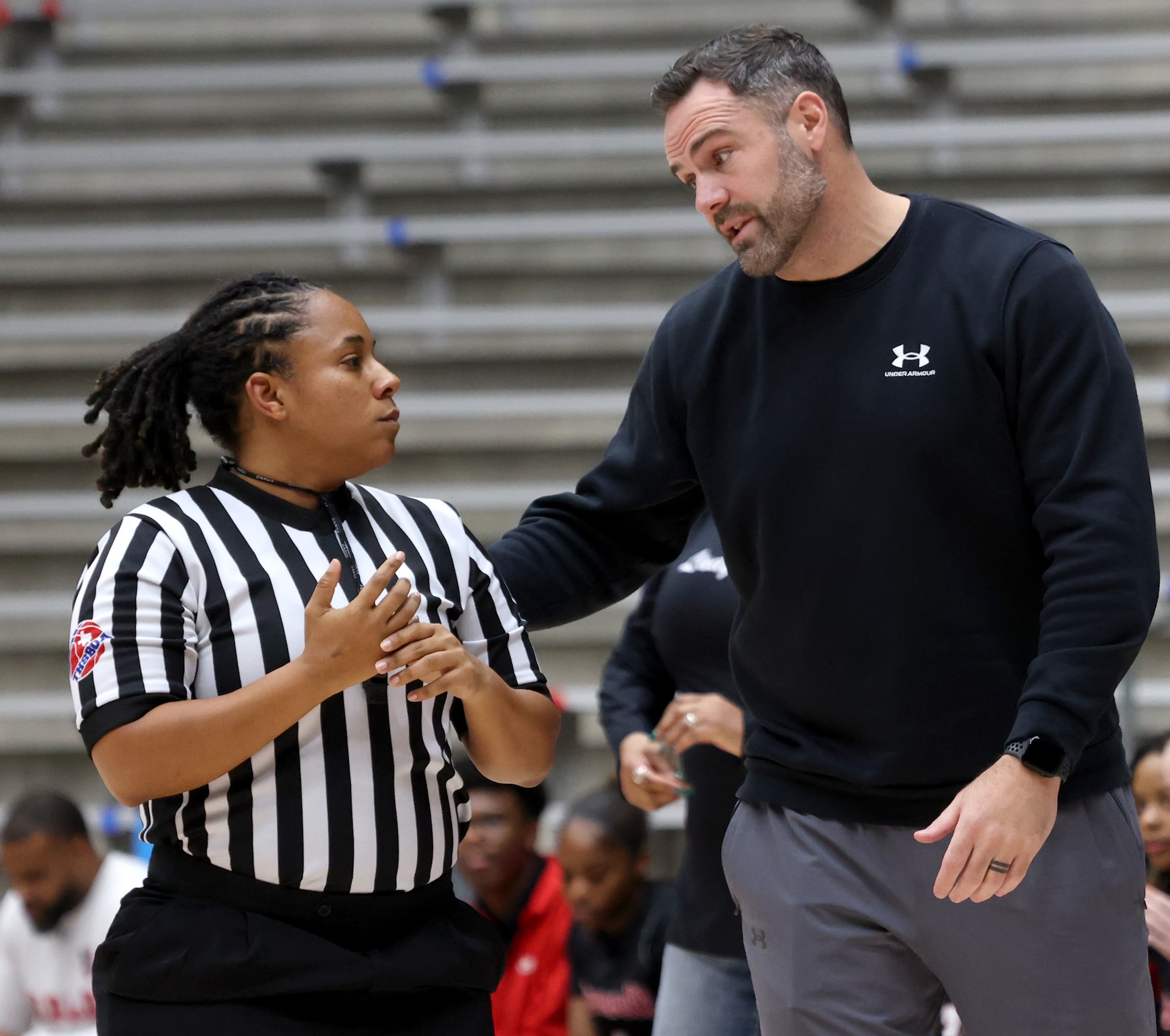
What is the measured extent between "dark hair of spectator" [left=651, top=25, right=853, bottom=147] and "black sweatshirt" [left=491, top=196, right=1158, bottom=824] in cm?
18

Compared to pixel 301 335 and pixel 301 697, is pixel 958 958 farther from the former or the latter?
pixel 301 335

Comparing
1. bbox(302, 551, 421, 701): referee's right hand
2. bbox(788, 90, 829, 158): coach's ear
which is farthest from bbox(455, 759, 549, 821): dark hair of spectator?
bbox(788, 90, 829, 158): coach's ear

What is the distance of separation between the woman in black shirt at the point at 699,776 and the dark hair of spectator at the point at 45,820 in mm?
1473

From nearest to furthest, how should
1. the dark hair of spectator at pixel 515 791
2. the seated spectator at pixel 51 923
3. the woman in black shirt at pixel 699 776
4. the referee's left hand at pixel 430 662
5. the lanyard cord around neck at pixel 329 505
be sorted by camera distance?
the referee's left hand at pixel 430 662, the lanyard cord around neck at pixel 329 505, the woman in black shirt at pixel 699 776, the seated spectator at pixel 51 923, the dark hair of spectator at pixel 515 791

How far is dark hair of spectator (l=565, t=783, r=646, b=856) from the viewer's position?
3.44 metres

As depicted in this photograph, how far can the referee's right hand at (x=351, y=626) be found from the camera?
1.60 meters

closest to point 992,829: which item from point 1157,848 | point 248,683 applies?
point 248,683

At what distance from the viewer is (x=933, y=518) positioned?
5.65 feet

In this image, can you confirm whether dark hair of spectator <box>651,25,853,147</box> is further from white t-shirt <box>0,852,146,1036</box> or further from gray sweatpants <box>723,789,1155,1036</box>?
white t-shirt <box>0,852,146,1036</box>

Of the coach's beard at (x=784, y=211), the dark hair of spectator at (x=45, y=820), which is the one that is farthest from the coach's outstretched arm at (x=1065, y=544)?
the dark hair of spectator at (x=45, y=820)

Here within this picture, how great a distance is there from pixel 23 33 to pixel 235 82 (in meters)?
0.91

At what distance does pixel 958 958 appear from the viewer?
5.64ft

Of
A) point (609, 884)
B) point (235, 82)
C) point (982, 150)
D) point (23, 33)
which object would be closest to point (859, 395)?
point (609, 884)

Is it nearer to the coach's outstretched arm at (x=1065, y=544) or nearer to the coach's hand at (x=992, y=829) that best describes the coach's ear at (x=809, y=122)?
the coach's outstretched arm at (x=1065, y=544)
